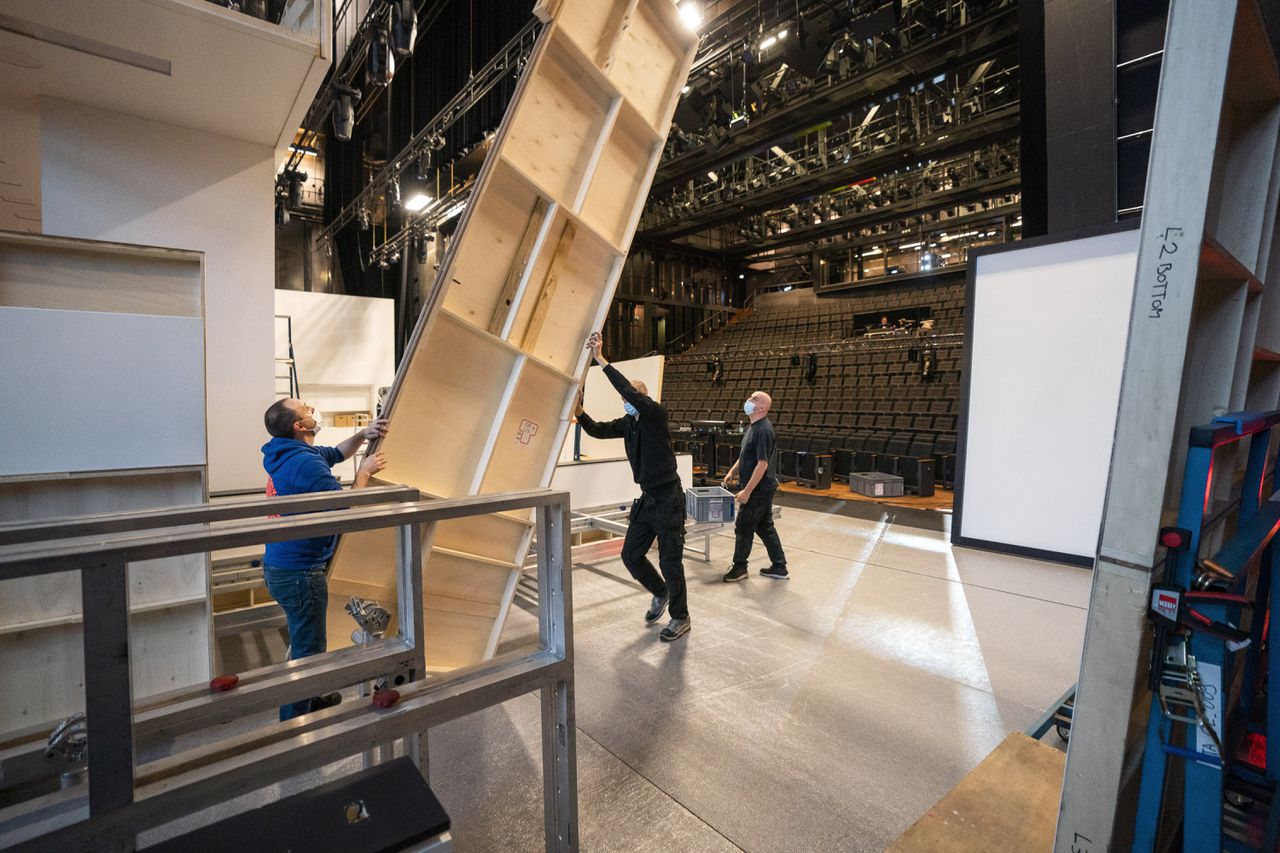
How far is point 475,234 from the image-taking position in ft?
10.1

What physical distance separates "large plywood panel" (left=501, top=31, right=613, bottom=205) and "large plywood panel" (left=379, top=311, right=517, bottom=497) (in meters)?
0.95

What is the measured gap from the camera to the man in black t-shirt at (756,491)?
203 inches

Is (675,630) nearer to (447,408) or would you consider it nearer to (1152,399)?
(447,408)

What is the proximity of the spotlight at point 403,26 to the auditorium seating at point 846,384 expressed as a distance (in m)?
9.18

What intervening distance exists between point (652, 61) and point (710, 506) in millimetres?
3865

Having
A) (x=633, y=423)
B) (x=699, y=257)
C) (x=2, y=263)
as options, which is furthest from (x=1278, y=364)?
(x=699, y=257)

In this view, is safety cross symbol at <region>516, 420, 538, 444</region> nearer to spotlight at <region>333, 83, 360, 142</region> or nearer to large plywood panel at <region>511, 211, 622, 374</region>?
large plywood panel at <region>511, 211, 622, 374</region>

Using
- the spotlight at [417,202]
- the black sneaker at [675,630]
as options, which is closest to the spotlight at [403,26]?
the spotlight at [417,202]

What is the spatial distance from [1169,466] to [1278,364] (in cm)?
188

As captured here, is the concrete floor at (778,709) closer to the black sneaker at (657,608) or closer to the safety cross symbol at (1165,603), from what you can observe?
the black sneaker at (657,608)

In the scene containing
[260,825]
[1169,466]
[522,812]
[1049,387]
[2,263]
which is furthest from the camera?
[1049,387]

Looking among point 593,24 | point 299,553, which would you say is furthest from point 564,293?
point 299,553

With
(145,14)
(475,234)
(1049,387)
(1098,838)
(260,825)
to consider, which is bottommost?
(1098,838)

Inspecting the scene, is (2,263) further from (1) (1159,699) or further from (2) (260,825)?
(1) (1159,699)
